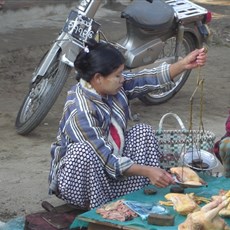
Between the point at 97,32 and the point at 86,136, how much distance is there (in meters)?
1.98

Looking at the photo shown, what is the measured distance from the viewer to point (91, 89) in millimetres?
4062

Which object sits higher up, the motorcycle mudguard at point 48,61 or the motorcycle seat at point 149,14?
the motorcycle seat at point 149,14

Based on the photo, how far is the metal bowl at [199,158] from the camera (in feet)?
14.3

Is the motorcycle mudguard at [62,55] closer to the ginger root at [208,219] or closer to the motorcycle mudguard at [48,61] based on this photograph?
the motorcycle mudguard at [48,61]

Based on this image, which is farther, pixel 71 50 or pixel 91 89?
pixel 71 50

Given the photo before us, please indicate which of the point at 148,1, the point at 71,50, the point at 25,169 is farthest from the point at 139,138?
the point at 148,1

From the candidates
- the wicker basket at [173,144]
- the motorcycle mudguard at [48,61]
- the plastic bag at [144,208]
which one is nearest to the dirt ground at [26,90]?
the motorcycle mudguard at [48,61]

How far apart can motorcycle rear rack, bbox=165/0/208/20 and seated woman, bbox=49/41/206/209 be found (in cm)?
249

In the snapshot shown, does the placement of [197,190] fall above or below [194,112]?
above

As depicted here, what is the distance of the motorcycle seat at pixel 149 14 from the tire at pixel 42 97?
0.87 meters

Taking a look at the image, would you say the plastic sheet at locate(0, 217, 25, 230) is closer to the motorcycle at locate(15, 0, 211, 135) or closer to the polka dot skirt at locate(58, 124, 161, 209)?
the polka dot skirt at locate(58, 124, 161, 209)

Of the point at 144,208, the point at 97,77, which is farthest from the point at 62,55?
the point at 144,208

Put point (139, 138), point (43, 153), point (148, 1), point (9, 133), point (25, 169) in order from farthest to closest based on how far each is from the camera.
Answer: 1. point (148, 1)
2. point (9, 133)
3. point (43, 153)
4. point (25, 169)
5. point (139, 138)

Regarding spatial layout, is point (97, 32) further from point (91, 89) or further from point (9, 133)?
point (91, 89)
